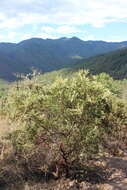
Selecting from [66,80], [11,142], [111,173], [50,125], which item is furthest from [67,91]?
[111,173]

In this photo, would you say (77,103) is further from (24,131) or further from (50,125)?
(24,131)

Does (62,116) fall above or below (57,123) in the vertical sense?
above

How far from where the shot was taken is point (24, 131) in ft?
22.4

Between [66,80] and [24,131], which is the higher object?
[66,80]

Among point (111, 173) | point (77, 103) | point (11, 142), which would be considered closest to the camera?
point (77, 103)

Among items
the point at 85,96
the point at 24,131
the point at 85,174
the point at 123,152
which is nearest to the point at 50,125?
the point at 24,131

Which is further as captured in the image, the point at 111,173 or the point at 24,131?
the point at 111,173

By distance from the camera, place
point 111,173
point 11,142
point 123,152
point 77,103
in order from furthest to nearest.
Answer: point 123,152 < point 111,173 < point 11,142 < point 77,103

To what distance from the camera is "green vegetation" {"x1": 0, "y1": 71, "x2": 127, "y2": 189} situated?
670 centimetres

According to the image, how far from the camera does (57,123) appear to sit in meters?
Answer: 6.76

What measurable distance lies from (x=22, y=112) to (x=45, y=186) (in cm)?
223

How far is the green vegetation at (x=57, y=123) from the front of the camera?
670 centimetres

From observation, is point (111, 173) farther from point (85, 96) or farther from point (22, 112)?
point (22, 112)

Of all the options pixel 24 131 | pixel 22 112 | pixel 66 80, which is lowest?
pixel 24 131
